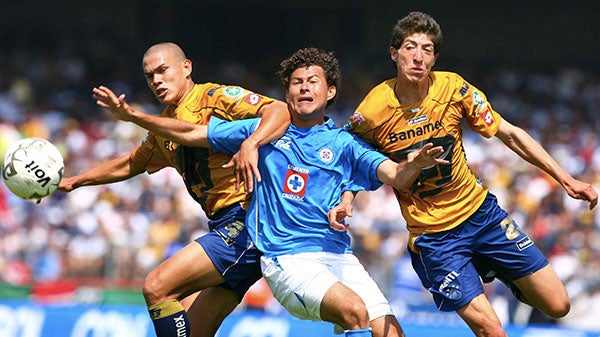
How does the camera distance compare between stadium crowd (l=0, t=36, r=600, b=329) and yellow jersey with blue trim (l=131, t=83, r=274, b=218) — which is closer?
yellow jersey with blue trim (l=131, t=83, r=274, b=218)

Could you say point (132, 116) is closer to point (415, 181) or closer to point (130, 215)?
point (415, 181)

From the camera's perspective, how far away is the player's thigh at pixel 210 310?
25.8 feet

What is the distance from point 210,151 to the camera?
24.9 feet

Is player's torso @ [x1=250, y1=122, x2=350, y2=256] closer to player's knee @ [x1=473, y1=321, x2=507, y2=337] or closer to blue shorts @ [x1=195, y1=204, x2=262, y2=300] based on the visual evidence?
blue shorts @ [x1=195, y1=204, x2=262, y2=300]

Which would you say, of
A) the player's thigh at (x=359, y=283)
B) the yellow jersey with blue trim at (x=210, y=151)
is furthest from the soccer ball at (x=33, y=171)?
the player's thigh at (x=359, y=283)

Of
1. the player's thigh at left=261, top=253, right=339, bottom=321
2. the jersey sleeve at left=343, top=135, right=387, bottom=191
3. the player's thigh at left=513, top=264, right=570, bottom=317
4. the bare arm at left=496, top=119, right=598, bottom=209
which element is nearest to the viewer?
the player's thigh at left=261, top=253, right=339, bottom=321

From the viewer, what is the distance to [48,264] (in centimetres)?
1388

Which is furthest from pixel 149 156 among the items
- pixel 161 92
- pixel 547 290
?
pixel 547 290

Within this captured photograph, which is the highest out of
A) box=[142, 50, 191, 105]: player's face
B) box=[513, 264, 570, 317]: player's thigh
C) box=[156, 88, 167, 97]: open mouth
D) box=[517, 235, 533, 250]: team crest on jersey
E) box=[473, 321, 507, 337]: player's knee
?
box=[142, 50, 191, 105]: player's face

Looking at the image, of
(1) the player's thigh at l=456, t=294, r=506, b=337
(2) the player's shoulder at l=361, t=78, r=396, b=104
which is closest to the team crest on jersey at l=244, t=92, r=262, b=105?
(2) the player's shoulder at l=361, t=78, r=396, b=104

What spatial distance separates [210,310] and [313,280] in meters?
1.32

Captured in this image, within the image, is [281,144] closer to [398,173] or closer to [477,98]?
[398,173]

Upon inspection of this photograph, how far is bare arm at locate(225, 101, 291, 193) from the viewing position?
272 inches

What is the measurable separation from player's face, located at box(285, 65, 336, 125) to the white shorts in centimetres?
95
